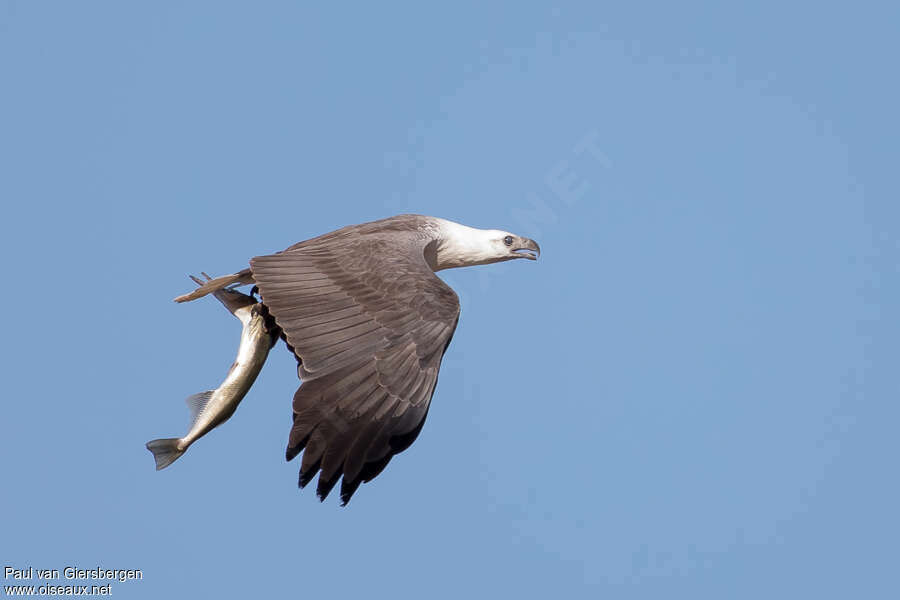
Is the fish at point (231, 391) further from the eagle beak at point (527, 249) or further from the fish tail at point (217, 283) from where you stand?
the eagle beak at point (527, 249)

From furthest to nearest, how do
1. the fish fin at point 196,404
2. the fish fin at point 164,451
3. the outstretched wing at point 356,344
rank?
the fish fin at point 196,404 < the fish fin at point 164,451 < the outstretched wing at point 356,344

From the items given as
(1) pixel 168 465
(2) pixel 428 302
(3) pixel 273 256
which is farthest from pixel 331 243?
(1) pixel 168 465

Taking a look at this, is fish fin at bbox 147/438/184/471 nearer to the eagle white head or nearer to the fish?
the fish

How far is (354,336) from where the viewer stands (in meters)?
10.7

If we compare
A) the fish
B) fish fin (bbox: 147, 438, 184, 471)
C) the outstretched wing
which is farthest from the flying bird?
fish fin (bbox: 147, 438, 184, 471)

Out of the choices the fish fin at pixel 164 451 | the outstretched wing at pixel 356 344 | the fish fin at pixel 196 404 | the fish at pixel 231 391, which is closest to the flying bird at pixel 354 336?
the outstretched wing at pixel 356 344

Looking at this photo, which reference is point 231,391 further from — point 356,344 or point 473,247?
point 473,247

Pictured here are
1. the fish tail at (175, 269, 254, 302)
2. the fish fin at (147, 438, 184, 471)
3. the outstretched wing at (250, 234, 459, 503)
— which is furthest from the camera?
the fish tail at (175, 269, 254, 302)

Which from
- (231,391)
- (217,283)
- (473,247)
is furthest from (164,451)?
(473,247)

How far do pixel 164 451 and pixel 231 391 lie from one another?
2.19 feet

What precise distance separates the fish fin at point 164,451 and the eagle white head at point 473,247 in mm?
3551

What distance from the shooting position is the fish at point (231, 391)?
10.8m

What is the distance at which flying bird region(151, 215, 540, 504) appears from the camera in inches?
394

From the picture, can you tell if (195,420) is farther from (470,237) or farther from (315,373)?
(470,237)
